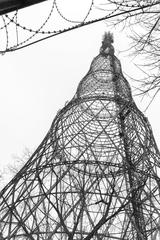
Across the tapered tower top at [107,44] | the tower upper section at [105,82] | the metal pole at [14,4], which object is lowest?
the metal pole at [14,4]

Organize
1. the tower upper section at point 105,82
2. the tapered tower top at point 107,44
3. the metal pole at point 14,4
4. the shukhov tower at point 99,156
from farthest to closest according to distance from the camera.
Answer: the tapered tower top at point 107,44
the tower upper section at point 105,82
the shukhov tower at point 99,156
the metal pole at point 14,4

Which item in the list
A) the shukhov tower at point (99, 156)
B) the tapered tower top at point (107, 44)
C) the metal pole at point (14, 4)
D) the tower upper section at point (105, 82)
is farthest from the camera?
the tapered tower top at point (107, 44)

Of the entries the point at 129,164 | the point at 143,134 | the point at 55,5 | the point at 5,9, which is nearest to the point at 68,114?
the point at 143,134

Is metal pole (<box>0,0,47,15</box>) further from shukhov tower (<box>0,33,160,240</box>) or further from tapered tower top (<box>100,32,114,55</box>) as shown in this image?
tapered tower top (<box>100,32,114,55</box>)

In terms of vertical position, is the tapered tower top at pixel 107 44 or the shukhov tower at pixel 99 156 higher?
the tapered tower top at pixel 107 44

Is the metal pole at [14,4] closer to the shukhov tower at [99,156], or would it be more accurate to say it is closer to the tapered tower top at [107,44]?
the shukhov tower at [99,156]

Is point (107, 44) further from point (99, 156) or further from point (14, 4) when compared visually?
point (14, 4)

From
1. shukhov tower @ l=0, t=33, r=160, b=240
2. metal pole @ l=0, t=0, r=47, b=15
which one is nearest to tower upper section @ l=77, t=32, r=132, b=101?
shukhov tower @ l=0, t=33, r=160, b=240

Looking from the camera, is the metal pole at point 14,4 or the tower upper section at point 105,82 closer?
the metal pole at point 14,4

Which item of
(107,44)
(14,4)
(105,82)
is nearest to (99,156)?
(105,82)

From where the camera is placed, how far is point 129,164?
6.23 meters

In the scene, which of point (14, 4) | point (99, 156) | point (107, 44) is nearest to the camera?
point (14, 4)

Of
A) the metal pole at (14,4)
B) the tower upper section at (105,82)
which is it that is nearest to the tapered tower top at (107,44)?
the tower upper section at (105,82)

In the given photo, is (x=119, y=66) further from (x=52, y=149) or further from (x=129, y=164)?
(x=129, y=164)
